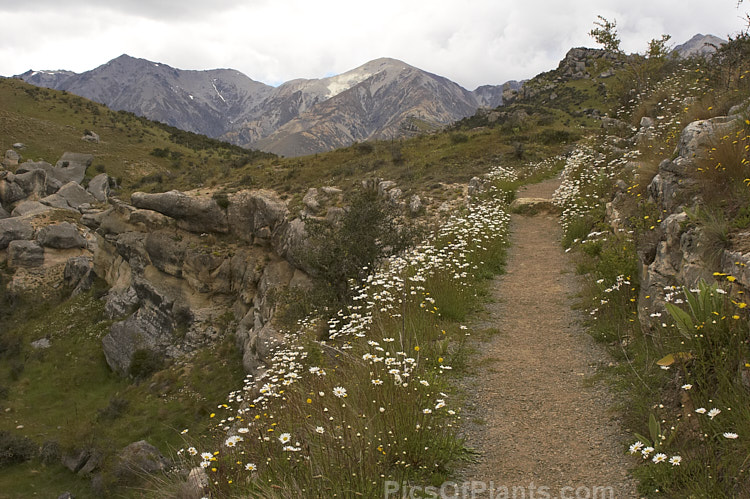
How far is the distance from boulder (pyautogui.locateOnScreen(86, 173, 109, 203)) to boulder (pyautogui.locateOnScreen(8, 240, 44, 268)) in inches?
330

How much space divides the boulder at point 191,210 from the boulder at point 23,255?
39.9ft

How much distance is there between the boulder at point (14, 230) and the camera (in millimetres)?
27234

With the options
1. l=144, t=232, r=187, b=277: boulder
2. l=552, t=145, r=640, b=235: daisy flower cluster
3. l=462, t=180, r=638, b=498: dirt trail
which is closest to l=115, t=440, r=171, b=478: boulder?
l=144, t=232, r=187, b=277: boulder

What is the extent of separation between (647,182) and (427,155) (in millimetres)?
17959

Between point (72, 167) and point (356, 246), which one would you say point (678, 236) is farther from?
point (72, 167)

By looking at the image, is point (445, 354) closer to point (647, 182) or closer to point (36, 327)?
point (647, 182)

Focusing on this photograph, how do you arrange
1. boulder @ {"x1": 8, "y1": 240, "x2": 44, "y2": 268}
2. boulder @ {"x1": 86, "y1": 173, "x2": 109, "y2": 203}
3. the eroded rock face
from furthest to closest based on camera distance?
boulder @ {"x1": 86, "y1": 173, "x2": 109, "y2": 203} → boulder @ {"x1": 8, "y1": 240, "x2": 44, "y2": 268} → the eroded rock face

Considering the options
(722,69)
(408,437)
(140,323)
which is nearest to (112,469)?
(140,323)

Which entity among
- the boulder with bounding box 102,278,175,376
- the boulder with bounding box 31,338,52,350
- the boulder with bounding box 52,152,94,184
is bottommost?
the boulder with bounding box 31,338,52,350

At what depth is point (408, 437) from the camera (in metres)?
3.53

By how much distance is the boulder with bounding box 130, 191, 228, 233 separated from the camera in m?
19.3

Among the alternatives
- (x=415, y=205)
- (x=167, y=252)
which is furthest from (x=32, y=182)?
(x=415, y=205)

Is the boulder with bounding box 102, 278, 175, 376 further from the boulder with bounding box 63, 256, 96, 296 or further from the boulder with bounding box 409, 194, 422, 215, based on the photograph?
the boulder with bounding box 409, 194, 422, 215

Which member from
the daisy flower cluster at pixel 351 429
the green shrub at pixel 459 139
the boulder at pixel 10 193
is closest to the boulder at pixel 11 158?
the boulder at pixel 10 193
